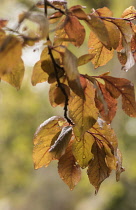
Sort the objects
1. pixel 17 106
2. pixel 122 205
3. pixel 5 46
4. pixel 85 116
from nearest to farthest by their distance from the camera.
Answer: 1. pixel 5 46
2. pixel 85 116
3. pixel 122 205
4. pixel 17 106

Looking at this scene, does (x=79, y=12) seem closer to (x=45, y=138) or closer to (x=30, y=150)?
(x=45, y=138)

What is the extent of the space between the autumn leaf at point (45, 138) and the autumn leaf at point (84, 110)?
0.04m

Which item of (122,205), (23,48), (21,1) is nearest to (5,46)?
(23,48)

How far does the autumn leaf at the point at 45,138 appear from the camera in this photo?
1.61 feet

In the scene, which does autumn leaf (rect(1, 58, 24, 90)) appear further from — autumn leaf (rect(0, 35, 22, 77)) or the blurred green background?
the blurred green background

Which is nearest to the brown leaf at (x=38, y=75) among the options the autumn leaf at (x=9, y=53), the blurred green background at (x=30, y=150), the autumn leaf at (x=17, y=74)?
the autumn leaf at (x=17, y=74)

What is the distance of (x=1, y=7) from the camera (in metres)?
3.67

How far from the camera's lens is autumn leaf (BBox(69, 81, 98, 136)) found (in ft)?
1.46

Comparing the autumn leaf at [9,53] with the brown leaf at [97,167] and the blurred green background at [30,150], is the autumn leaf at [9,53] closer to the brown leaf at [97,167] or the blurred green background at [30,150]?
the brown leaf at [97,167]

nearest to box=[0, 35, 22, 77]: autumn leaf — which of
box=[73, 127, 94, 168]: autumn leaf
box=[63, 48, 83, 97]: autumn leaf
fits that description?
box=[63, 48, 83, 97]: autumn leaf

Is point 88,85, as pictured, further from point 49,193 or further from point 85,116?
point 49,193

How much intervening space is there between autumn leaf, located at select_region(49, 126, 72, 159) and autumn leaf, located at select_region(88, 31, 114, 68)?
0.14 meters

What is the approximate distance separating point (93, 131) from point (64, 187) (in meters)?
3.69

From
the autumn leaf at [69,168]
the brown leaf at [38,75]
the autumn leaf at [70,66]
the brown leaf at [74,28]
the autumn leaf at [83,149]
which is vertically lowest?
the autumn leaf at [69,168]
